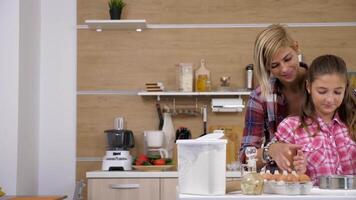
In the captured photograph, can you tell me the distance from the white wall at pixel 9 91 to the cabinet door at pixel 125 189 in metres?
0.56

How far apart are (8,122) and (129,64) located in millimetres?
942

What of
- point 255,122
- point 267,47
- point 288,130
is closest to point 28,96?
point 255,122

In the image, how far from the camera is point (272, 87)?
82.9 inches

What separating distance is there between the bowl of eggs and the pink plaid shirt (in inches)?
15.6

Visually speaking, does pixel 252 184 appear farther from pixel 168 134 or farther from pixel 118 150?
pixel 168 134

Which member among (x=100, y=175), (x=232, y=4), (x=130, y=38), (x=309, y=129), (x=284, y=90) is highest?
(x=232, y=4)

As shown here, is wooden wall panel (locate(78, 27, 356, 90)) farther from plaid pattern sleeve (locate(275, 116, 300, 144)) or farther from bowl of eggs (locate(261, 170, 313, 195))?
bowl of eggs (locate(261, 170, 313, 195))

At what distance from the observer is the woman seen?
6.36ft

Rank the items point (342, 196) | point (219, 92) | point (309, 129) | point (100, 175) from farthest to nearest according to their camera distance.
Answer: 1. point (219, 92)
2. point (100, 175)
3. point (309, 129)
4. point (342, 196)

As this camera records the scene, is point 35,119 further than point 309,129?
Yes

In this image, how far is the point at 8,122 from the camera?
3.49 metres

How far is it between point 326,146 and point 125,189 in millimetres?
1804

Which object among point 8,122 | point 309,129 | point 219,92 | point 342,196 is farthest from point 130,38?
point 342,196

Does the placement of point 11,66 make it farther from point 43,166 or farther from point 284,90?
point 284,90
